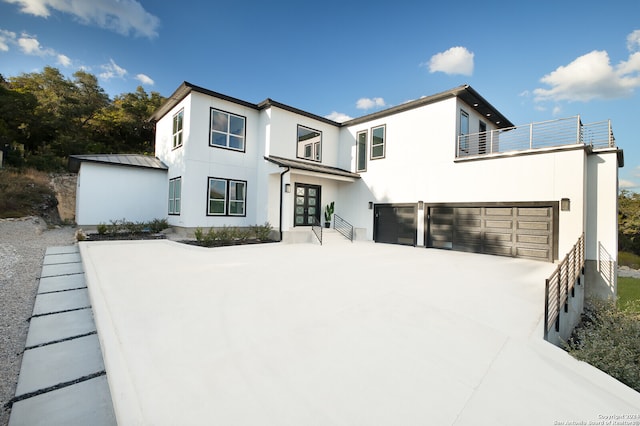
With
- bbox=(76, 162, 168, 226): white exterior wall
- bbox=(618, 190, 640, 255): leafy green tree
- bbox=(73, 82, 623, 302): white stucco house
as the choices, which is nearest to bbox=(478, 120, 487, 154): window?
bbox=(73, 82, 623, 302): white stucco house

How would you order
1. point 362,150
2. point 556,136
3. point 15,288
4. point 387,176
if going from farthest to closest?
point 362,150
point 387,176
point 556,136
point 15,288

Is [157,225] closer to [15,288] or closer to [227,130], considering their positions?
[227,130]

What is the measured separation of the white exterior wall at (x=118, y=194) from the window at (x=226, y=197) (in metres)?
3.36

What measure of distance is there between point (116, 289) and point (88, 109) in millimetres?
27721

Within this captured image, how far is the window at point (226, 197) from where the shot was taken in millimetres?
11391

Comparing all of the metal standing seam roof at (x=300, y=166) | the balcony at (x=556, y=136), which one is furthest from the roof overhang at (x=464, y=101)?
the metal standing seam roof at (x=300, y=166)

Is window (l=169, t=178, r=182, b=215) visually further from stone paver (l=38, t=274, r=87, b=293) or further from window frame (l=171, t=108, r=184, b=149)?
stone paver (l=38, t=274, r=87, b=293)

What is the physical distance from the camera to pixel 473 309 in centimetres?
393

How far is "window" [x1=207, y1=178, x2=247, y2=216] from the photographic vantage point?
37.4 feet

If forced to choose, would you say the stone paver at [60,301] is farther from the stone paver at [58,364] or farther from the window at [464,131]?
the window at [464,131]

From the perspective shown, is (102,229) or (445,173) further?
(445,173)

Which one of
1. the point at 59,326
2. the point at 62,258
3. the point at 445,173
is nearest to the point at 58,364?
the point at 59,326

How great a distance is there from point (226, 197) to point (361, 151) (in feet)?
22.8

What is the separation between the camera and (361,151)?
1360 centimetres
